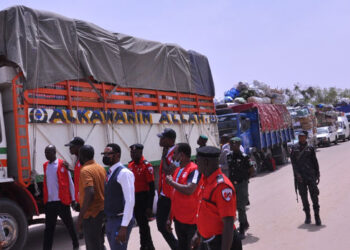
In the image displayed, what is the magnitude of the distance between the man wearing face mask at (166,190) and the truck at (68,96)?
2.39 metres

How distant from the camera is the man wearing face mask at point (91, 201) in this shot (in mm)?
4086

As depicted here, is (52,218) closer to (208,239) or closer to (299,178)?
(208,239)

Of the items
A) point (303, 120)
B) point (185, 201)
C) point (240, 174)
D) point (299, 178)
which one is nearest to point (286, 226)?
point (299, 178)

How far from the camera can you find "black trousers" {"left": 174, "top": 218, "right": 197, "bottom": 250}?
418 cm

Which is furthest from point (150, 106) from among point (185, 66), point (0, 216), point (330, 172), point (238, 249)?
point (330, 172)

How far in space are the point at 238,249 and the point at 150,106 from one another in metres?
6.34

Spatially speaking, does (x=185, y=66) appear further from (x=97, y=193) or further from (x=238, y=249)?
(x=238, y=249)

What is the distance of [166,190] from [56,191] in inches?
70.7

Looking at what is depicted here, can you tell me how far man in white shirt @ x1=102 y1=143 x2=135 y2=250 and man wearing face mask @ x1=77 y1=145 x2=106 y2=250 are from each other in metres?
0.23

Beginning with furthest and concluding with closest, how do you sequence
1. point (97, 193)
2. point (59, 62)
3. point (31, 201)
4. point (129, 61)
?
point (129, 61) → point (59, 62) → point (31, 201) → point (97, 193)

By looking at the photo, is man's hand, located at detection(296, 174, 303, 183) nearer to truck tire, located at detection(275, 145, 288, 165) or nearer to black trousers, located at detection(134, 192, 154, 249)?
black trousers, located at detection(134, 192, 154, 249)

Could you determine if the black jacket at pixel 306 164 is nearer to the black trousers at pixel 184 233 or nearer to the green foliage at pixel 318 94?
the black trousers at pixel 184 233

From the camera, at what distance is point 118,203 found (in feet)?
12.9

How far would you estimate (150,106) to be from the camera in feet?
30.1
